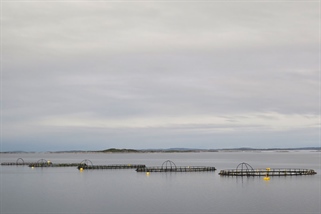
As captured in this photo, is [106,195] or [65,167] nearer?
[106,195]

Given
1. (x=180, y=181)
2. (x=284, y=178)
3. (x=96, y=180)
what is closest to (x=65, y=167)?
(x=96, y=180)

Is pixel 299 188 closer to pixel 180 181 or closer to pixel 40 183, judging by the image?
pixel 180 181

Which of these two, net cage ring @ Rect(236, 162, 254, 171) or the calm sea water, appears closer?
the calm sea water

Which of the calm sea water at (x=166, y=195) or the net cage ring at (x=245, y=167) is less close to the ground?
the net cage ring at (x=245, y=167)

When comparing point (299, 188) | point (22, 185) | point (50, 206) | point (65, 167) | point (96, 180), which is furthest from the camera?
point (65, 167)

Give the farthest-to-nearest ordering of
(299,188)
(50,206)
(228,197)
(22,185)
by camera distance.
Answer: (22,185) < (299,188) < (228,197) < (50,206)

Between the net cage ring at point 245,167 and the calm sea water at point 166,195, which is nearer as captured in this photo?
the calm sea water at point 166,195

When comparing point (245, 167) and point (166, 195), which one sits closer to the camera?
point (166, 195)

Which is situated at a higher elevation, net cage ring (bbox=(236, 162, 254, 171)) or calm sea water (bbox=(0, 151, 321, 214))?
net cage ring (bbox=(236, 162, 254, 171))

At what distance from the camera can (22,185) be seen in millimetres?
81125

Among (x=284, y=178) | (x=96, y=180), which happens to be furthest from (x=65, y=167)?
(x=284, y=178)

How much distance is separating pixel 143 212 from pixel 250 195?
20950 mm

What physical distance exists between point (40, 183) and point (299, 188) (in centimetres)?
4837

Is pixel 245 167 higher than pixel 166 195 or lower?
higher
